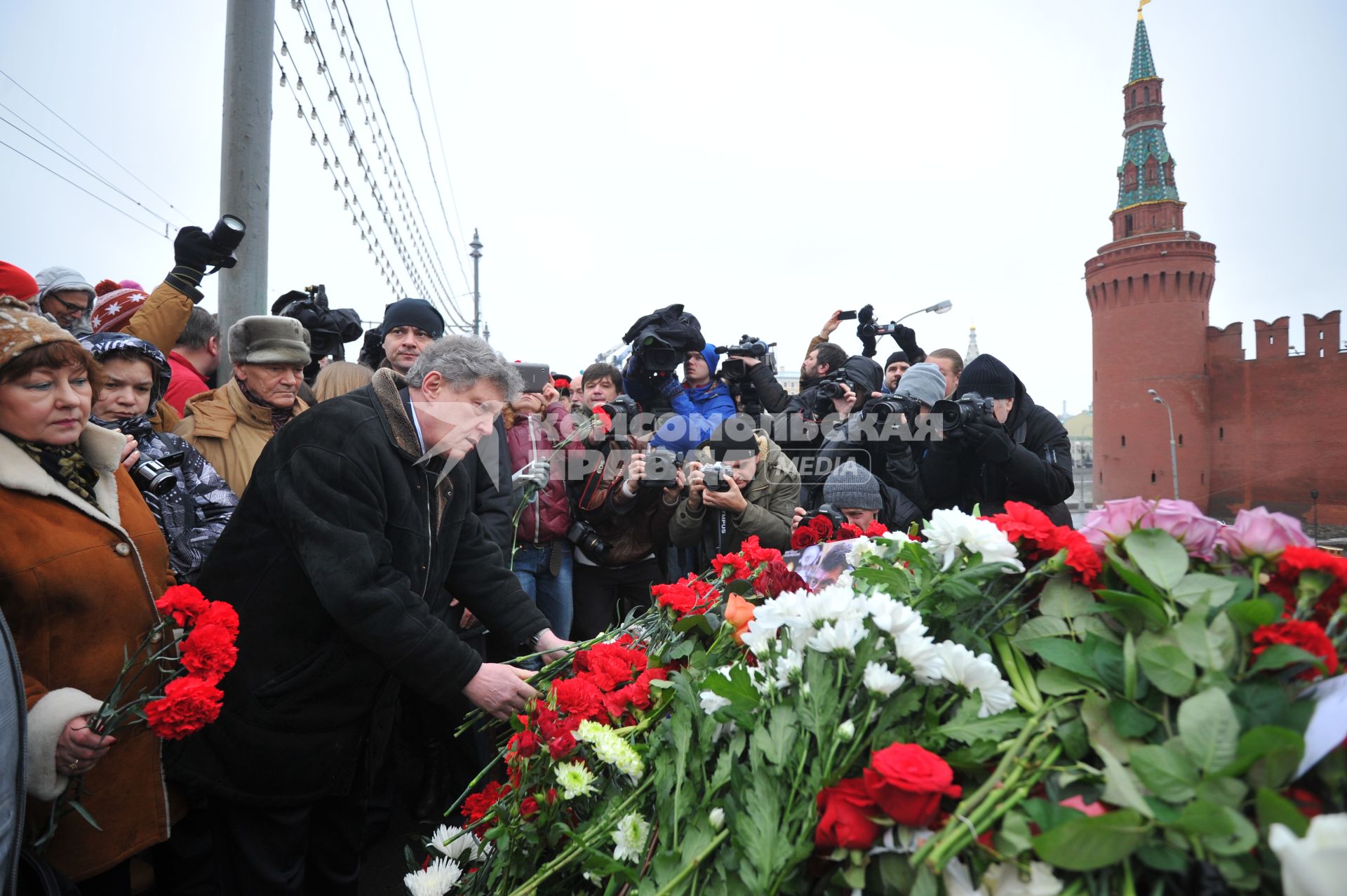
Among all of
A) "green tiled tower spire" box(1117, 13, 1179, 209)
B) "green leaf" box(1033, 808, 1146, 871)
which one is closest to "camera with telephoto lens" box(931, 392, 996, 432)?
"green leaf" box(1033, 808, 1146, 871)

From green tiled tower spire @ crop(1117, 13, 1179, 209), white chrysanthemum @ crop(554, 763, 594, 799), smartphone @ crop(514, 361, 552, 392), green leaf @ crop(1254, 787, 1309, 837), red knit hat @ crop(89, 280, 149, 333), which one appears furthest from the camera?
green tiled tower spire @ crop(1117, 13, 1179, 209)

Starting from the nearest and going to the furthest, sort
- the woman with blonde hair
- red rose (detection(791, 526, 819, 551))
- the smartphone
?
red rose (detection(791, 526, 819, 551)) → the woman with blonde hair → the smartphone

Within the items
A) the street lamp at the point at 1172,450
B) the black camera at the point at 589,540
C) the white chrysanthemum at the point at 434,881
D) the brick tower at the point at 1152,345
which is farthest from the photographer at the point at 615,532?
the street lamp at the point at 1172,450

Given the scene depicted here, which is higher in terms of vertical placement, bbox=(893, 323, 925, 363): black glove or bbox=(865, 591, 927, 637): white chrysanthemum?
bbox=(893, 323, 925, 363): black glove

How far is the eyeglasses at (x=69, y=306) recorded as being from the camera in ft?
11.2

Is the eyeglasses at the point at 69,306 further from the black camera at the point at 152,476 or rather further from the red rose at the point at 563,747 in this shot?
the red rose at the point at 563,747

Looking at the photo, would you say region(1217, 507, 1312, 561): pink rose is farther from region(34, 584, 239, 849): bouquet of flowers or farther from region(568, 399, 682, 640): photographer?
region(568, 399, 682, 640): photographer

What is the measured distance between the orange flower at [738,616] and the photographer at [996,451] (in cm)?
192

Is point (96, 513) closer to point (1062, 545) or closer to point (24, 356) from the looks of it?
point (24, 356)

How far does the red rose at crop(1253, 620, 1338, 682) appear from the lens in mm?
899

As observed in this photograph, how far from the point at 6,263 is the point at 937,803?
3.34 m

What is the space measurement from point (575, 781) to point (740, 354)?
147 inches

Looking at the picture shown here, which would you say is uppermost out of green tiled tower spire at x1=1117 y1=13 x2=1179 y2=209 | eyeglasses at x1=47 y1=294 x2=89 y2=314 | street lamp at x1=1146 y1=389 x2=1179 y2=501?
green tiled tower spire at x1=1117 y1=13 x2=1179 y2=209

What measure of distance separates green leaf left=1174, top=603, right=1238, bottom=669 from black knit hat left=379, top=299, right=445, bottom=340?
10.7 feet
